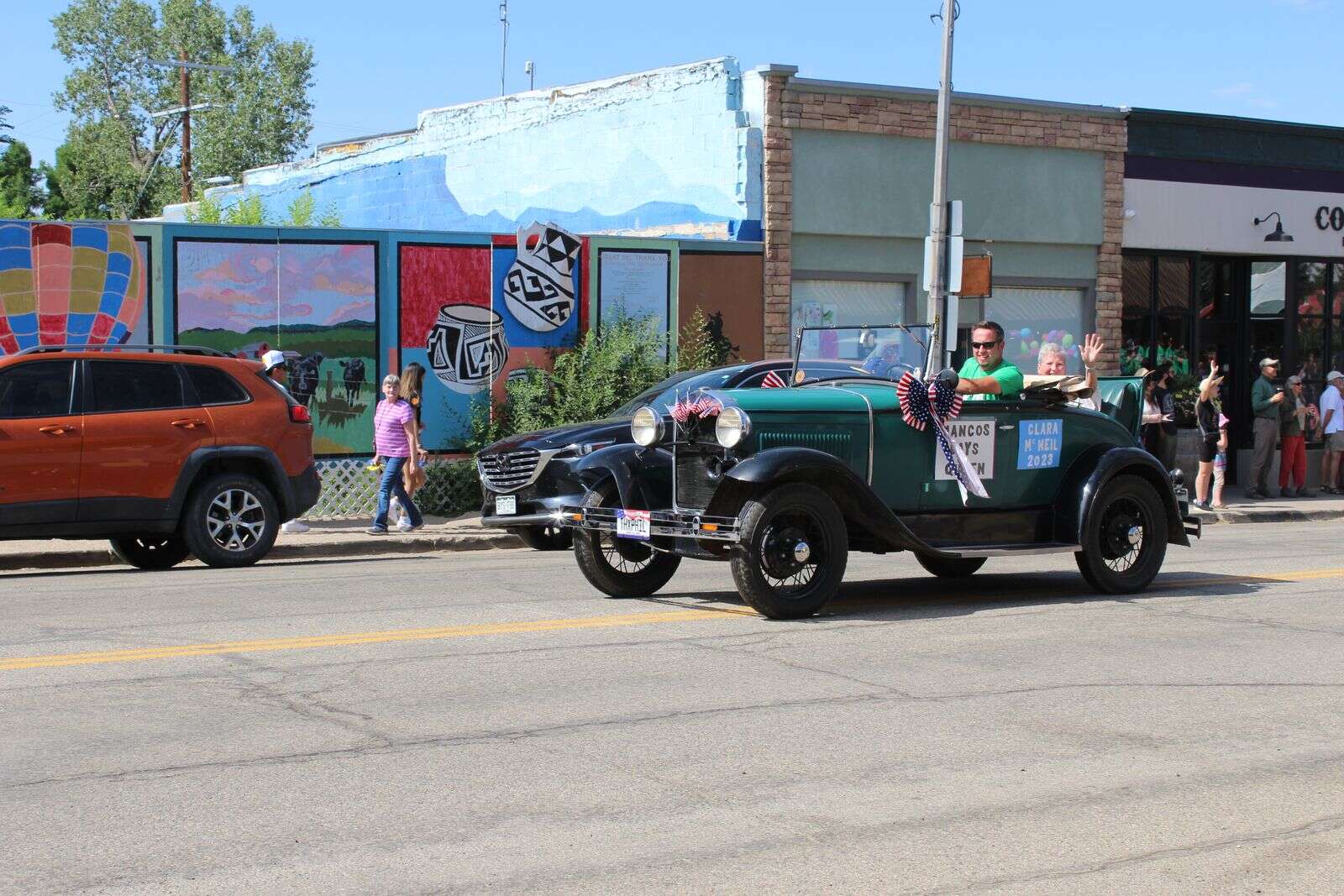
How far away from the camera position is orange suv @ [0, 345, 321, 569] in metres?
13.0

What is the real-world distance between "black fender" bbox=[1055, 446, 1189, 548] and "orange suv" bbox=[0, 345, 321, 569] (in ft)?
22.8

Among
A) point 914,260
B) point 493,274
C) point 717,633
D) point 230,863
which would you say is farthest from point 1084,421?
point 914,260

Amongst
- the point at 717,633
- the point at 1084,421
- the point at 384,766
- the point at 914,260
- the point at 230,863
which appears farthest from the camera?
the point at 914,260

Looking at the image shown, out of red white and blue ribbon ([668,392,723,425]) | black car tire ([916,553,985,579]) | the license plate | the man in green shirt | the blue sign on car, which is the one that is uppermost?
the man in green shirt

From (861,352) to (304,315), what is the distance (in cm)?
1022

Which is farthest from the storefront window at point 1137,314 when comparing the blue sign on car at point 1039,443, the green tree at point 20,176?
the green tree at point 20,176

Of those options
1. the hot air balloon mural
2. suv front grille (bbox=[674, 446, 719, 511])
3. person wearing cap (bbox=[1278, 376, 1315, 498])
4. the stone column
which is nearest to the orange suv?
the hot air balloon mural

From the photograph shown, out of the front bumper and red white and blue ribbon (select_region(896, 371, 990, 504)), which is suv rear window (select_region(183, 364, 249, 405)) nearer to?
the front bumper

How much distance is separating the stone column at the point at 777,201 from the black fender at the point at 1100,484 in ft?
36.9

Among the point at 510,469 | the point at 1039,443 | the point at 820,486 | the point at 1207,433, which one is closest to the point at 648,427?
the point at 820,486

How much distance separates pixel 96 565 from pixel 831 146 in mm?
12201

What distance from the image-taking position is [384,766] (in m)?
6.25

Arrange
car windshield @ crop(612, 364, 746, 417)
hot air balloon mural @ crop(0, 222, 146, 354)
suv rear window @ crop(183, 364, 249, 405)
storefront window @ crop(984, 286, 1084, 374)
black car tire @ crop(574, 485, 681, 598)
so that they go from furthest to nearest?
storefront window @ crop(984, 286, 1084, 374)
hot air balloon mural @ crop(0, 222, 146, 354)
car windshield @ crop(612, 364, 746, 417)
suv rear window @ crop(183, 364, 249, 405)
black car tire @ crop(574, 485, 681, 598)

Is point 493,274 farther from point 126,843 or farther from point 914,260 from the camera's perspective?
point 126,843
